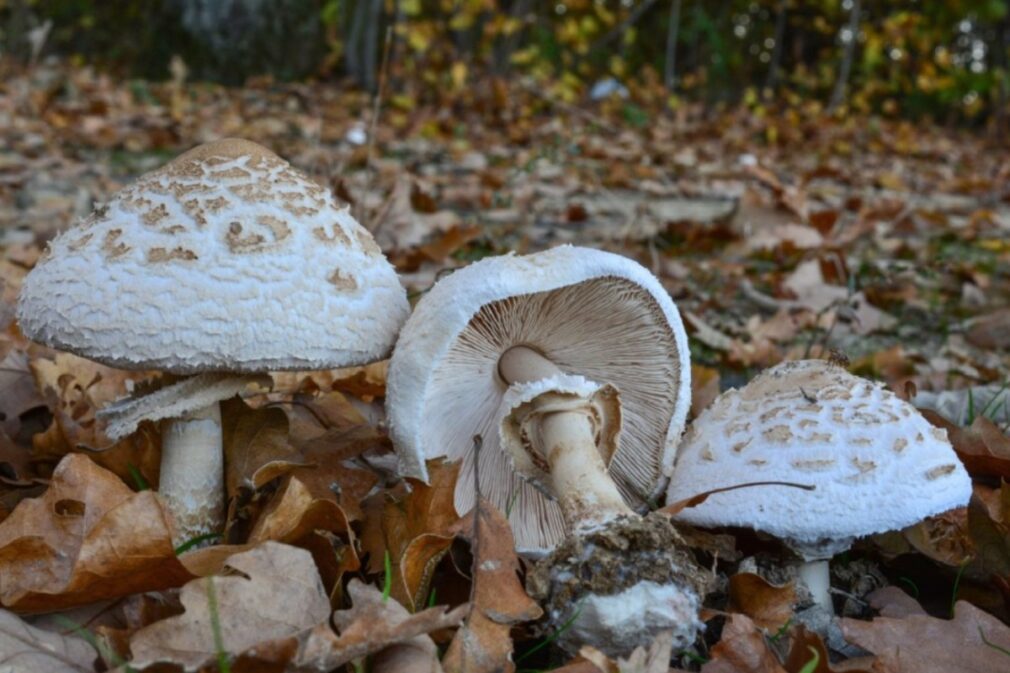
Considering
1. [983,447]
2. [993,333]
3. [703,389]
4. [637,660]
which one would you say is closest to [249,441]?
[637,660]

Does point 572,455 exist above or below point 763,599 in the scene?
above

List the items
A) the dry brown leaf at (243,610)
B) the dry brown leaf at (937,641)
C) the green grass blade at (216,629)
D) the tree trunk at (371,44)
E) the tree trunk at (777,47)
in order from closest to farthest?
the green grass blade at (216,629)
the dry brown leaf at (243,610)
the dry brown leaf at (937,641)
the tree trunk at (371,44)
the tree trunk at (777,47)

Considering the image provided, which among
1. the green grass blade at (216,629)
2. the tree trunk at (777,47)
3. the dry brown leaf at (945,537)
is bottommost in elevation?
the tree trunk at (777,47)

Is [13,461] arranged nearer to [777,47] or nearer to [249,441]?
[249,441]

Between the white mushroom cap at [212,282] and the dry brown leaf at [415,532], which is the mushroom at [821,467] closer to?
the dry brown leaf at [415,532]


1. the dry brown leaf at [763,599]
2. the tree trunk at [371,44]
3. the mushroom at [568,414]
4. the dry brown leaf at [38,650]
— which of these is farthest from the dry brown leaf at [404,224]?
the tree trunk at [371,44]

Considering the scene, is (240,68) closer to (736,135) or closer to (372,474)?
(736,135)

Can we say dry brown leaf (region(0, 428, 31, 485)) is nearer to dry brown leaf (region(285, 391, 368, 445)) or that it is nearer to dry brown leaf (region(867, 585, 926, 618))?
dry brown leaf (region(285, 391, 368, 445))
